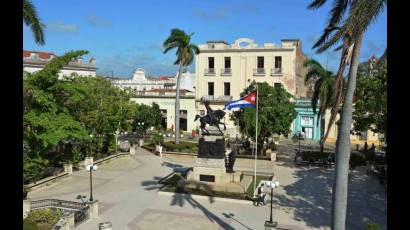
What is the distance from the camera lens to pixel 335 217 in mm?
12641

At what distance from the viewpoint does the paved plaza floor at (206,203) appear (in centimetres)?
1858

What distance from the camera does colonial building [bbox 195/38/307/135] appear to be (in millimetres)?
49625

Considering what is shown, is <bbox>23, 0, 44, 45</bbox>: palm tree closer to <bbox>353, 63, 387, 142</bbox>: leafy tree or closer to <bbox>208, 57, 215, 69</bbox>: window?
<bbox>353, 63, 387, 142</bbox>: leafy tree

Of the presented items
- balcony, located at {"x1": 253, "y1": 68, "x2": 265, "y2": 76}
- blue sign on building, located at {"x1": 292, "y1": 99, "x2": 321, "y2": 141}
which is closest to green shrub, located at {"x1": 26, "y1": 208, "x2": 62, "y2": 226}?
balcony, located at {"x1": 253, "y1": 68, "x2": 265, "y2": 76}

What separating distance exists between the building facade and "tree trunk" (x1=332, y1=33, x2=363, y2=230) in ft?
142

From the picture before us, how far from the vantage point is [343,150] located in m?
12.3

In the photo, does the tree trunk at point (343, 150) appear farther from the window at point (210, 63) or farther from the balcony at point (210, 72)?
the window at point (210, 63)

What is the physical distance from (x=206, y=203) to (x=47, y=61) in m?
40.9

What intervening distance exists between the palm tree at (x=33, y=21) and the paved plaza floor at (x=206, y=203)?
8.89 m

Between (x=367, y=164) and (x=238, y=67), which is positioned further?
(x=238, y=67)

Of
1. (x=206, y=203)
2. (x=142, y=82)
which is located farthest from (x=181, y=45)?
(x=142, y=82)
